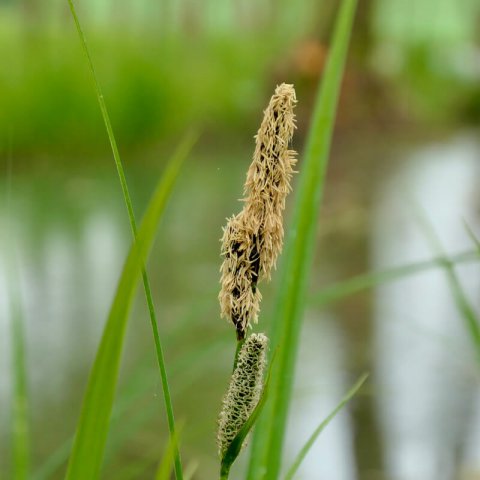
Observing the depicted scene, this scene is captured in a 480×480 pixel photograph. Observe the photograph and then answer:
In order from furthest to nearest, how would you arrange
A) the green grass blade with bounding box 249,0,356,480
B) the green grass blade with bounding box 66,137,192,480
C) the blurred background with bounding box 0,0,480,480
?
1. the blurred background with bounding box 0,0,480,480
2. the green grass blade with bounding box 249,0,356,480
3. the green grass blade with bounding box 66,137,192,480

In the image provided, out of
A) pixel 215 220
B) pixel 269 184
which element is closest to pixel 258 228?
pixel 269 184

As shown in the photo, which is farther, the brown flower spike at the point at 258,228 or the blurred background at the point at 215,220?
the blurred background at the point at 215,220

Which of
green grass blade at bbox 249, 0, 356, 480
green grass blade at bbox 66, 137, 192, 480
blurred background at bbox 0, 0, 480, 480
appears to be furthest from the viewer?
blurred background at bbox 0, 0, 480, 480

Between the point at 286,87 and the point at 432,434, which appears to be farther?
the point at 432,434

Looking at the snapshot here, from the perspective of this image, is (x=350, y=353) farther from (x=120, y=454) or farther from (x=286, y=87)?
(x=286, y=87)

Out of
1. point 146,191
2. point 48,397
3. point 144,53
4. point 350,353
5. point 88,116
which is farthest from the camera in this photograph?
point 144,53

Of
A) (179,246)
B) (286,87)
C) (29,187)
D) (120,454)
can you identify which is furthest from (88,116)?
(286,87)
